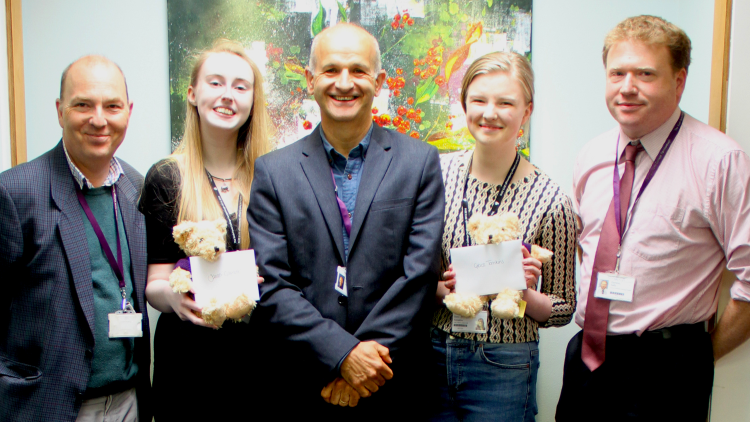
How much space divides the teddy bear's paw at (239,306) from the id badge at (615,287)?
1293 millimetres

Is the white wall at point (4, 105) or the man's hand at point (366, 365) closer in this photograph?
the man's hand at point (366, 365)

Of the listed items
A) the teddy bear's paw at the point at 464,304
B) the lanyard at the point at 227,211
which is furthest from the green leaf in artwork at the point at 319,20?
the teddy bear's paw at the point at 464,304

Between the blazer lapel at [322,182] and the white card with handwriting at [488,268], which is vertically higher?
the blazer lapel at [322,182]

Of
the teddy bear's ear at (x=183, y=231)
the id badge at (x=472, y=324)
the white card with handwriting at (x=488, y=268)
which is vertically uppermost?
the teddy bear's ear at (x=183, y=231)

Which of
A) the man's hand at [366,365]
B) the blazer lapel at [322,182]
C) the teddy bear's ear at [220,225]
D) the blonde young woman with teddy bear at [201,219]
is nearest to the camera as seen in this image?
the man's hand at [366,365]

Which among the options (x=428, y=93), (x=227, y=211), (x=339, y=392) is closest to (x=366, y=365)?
(x=339, y=392)

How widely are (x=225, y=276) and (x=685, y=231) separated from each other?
1670 millimetres

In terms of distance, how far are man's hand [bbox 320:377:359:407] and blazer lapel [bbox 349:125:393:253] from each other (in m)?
0.46

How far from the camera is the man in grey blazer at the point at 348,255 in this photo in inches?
66.3

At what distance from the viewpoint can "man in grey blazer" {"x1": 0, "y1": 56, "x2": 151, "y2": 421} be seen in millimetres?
1770

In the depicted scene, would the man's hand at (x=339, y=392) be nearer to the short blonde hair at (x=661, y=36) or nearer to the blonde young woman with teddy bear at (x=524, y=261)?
the blonde young woman with teddy bear at (x=524, y=261)

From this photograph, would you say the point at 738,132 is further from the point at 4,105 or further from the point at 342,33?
the point at 4,105

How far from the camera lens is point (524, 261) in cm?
177

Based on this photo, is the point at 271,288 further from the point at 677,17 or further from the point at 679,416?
the point at 677,17
